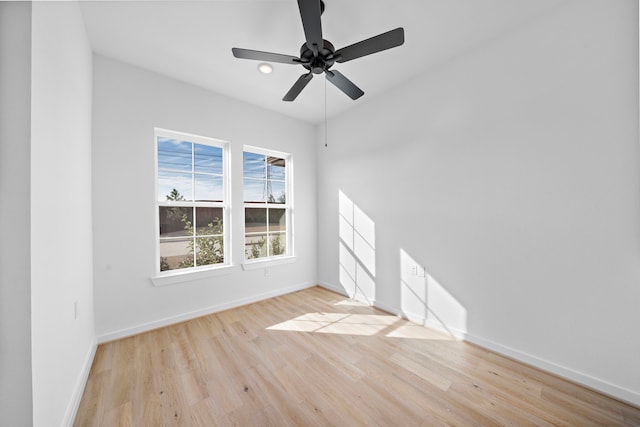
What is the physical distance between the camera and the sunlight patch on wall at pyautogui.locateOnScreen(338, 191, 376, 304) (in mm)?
3228

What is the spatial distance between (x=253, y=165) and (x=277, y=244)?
1.30m

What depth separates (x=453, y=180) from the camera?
2398mm

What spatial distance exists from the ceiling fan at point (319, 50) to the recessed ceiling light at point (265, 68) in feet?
2.06

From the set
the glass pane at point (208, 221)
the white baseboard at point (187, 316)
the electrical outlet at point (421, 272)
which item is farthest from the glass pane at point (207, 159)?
the electrical outlet at point (421, 272)

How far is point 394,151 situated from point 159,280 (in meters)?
3.13

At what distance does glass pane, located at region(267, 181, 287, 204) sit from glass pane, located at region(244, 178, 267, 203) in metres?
0.11

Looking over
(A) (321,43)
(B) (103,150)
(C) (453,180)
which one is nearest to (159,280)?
(B) (103,150)

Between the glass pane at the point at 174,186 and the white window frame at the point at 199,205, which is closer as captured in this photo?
the white window frame at the point at 199,205

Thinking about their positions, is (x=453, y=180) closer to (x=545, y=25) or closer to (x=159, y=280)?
(x=545, y=25)

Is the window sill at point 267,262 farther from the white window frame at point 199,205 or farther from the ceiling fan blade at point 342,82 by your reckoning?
the ceiling fan blade at point 342,82

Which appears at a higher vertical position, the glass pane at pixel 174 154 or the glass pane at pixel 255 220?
the glass pane at pixel 174 154

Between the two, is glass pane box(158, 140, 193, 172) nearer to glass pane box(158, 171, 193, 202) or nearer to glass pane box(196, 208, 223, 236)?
glass pane box(158, 171, 193, 202)

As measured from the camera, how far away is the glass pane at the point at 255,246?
11.0 feet

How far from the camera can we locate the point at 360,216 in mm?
3354
